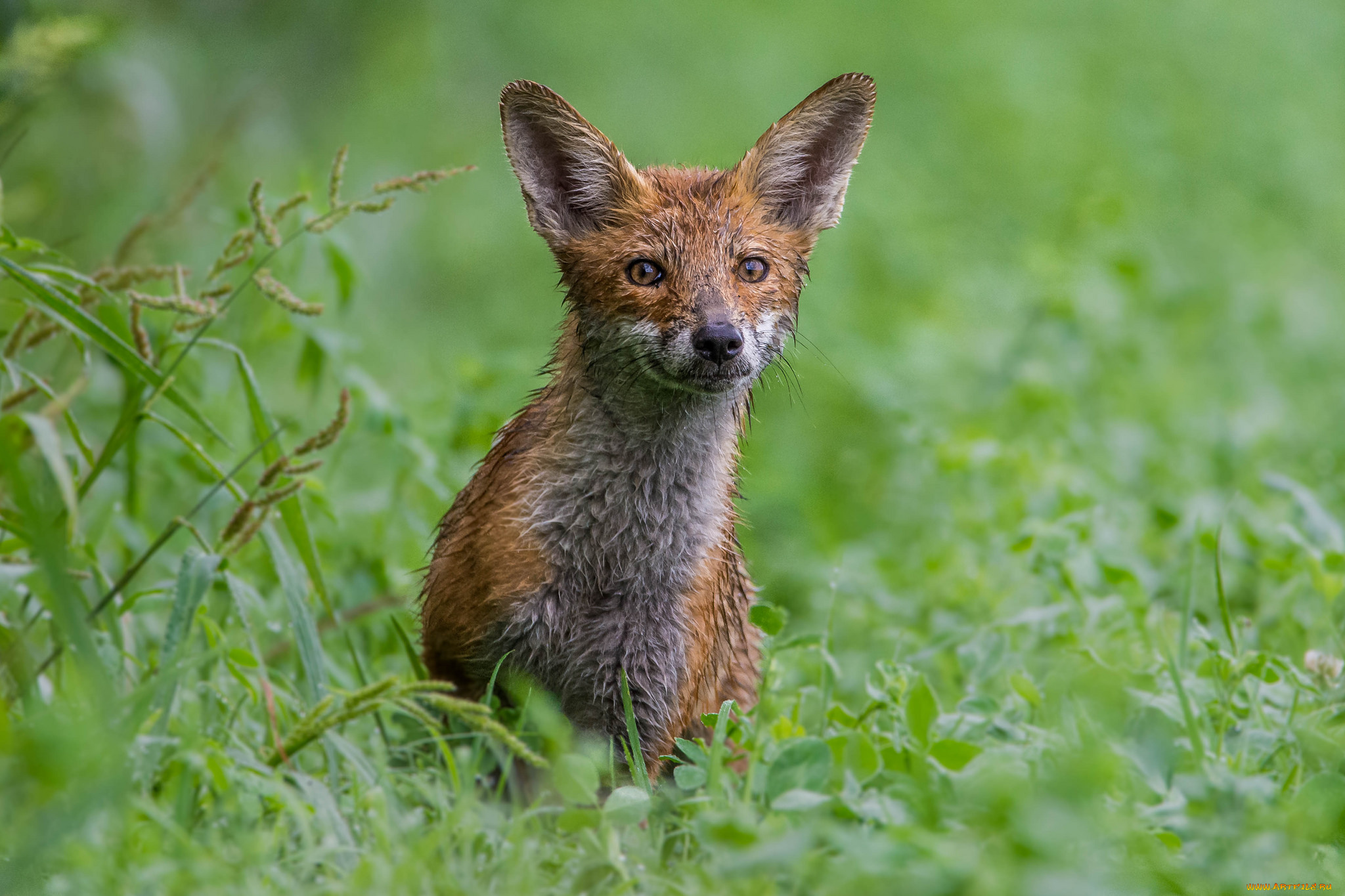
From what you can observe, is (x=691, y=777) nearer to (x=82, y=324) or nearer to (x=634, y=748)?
(x=634, y=748)

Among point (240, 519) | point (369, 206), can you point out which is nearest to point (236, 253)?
point (369, 206)

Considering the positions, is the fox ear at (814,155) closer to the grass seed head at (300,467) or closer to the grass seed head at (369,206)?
the grass seed head at (369,206)

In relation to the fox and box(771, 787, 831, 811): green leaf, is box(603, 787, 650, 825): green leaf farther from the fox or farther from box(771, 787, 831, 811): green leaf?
the fox

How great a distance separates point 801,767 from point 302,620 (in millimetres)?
1613

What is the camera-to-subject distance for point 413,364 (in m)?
8.62

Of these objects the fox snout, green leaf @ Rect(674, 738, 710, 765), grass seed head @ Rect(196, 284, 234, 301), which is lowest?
green leaf @ Rect(674, 738, 710, 765)

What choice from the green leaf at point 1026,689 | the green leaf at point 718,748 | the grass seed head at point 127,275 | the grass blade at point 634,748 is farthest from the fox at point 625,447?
the grass seed head at point 127,275

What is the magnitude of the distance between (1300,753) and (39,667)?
3.69m

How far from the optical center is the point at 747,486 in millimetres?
7422

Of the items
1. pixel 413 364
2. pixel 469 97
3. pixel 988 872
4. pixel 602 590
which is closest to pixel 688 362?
pixel 602 590

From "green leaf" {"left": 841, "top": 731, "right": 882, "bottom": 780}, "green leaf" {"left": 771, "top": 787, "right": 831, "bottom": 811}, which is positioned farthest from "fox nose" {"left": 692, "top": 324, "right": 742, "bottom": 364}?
"green leaf" {"left": 771, "top": 787, "right": 831, "bottom": 811}

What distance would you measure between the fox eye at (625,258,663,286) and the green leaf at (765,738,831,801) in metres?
1.66

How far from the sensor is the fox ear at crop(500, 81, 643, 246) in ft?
14.5

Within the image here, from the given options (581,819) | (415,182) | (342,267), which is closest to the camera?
(581,819)
